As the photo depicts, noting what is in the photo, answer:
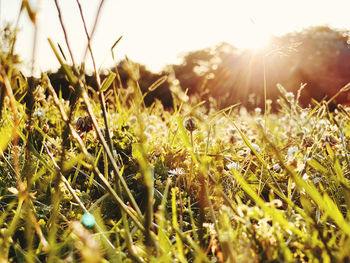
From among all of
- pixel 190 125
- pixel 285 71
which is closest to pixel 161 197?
pixel 190 125

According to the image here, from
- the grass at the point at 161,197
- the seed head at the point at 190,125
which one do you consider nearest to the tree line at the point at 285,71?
the grass at the point at 161,197

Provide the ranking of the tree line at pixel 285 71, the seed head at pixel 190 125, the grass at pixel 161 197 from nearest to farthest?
the grass at pixel 161 197 → the seed head at pixel 190 125 → the tree line at pixel 285 71

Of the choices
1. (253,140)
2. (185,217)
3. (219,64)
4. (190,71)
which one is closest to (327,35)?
(219,64)

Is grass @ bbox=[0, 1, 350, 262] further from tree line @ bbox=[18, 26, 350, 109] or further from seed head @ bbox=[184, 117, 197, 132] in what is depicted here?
tree line @ bbox=[18, 26, 350, 109]

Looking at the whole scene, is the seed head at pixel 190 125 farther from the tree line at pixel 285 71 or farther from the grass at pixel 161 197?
the tree line at pixel 285 71

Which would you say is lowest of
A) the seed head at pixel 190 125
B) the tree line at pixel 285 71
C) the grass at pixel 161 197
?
the tree line at pixel 285 71

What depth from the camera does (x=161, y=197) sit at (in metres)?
1.03

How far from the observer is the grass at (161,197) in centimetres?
50

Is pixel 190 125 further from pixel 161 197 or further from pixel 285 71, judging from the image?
pixel 285 71

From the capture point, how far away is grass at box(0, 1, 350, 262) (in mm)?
504

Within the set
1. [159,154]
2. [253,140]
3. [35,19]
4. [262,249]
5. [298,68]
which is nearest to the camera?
[35,19]

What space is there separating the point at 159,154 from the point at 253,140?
0.51 metres

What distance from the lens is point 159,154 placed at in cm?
150

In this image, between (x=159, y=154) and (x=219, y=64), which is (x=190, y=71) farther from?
(x=159, y=154)
